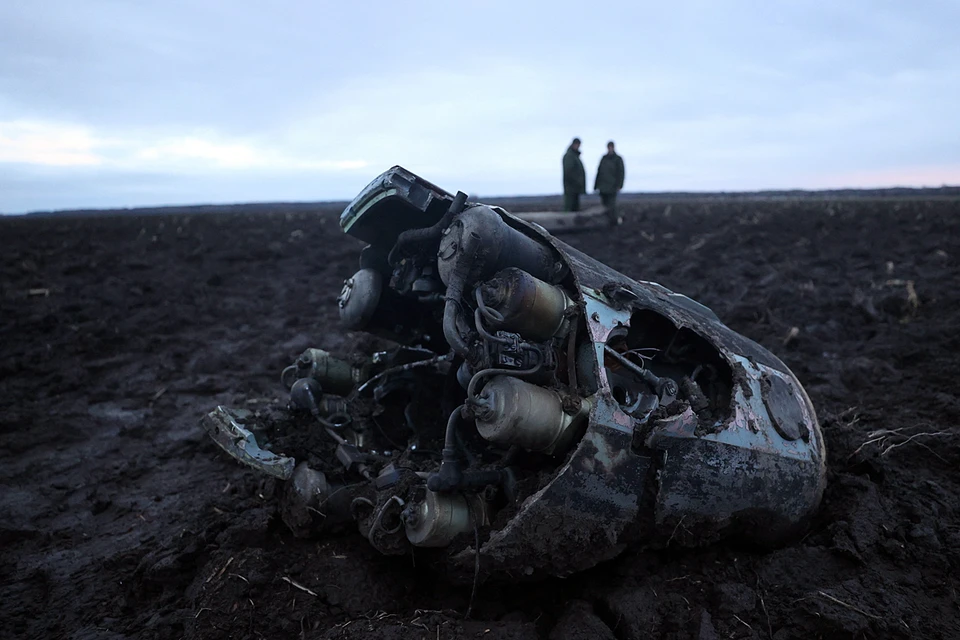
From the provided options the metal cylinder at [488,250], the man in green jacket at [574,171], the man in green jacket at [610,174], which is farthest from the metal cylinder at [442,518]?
the man in green jacket at [610,174]

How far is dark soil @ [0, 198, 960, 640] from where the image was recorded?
3.50 m

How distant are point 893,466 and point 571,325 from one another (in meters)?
2.82

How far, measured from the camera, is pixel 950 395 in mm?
5977

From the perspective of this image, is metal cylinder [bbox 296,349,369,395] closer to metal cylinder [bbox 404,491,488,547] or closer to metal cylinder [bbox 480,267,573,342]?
metal cylinder [bbox 404,491,488,547]

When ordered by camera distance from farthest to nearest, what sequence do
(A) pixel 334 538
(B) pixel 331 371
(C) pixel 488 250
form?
(B) pixel 331 371 < (A) pixel 334 538 < (C) pixel 488 250

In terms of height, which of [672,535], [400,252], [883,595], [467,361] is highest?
[400,252]

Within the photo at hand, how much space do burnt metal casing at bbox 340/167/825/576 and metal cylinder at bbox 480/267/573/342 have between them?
14cm

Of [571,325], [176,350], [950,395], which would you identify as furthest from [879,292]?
[176,350]

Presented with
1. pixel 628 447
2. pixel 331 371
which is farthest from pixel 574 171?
pixel 628 447

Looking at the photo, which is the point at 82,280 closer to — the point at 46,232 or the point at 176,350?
the point at 176,350

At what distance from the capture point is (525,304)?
343 cm

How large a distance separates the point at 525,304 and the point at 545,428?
0.62m

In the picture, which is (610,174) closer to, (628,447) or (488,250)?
(488,250)

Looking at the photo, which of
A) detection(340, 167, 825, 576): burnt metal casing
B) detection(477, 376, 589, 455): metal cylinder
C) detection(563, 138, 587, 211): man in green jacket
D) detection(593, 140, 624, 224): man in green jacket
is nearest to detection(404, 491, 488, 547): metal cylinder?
detection(340, 167, 825, 576): burnt metal casing
